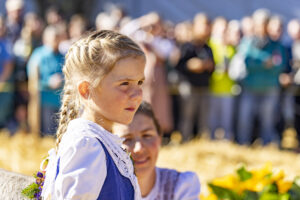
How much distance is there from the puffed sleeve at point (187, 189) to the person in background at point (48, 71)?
4395mm

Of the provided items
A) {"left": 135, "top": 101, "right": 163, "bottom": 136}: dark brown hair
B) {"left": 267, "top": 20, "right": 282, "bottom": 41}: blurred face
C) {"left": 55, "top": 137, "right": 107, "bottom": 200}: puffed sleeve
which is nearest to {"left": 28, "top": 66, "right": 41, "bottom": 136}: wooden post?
{"left": 267, "top": 20, "right": 282, "bottom": 41}: blurred face

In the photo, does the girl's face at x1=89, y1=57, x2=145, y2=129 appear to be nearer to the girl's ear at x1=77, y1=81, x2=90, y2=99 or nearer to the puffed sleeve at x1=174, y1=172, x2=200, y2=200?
the girl's ear at x1=77, y1=81, x2=90, y2=99

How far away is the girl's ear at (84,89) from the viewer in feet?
5.57

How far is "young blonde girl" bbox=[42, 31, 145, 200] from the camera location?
5.09 feet

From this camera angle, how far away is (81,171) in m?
1.49

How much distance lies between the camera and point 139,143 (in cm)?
240

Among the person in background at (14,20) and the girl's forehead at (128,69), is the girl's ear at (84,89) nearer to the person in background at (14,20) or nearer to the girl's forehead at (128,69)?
the girl's forehead at (128,69)

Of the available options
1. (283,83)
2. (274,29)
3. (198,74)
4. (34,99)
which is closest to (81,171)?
(34,99)

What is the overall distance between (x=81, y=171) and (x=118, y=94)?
0.30 m

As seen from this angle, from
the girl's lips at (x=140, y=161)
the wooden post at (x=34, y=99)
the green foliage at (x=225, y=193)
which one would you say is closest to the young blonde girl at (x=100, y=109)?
the girl's lips at (x=140, y=161)

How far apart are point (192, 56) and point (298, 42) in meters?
1.78

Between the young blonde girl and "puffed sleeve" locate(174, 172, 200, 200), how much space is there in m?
0.72

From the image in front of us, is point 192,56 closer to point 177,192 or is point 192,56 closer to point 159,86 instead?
point 159,86

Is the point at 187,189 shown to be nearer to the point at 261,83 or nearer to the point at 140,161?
the point at 140,161
